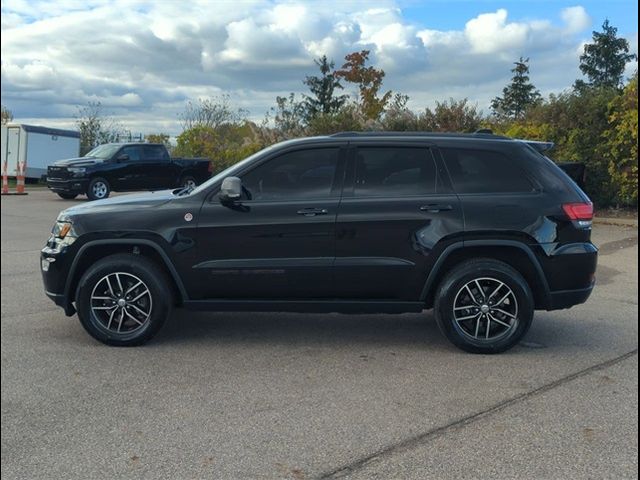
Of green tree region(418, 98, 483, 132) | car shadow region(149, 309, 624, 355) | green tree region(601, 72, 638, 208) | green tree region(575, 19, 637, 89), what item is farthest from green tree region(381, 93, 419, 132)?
green tree region(575, 19, 637, 89)

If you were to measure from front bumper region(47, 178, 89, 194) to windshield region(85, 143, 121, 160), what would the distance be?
0.47 m

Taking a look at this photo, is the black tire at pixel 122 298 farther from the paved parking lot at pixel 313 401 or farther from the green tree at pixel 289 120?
the green tree at pixel 289 120

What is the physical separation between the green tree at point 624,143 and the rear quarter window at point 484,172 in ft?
30.7

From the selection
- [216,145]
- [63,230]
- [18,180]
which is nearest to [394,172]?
[63,230]

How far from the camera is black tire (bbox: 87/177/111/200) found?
8880mm

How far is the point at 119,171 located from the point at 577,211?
795cm

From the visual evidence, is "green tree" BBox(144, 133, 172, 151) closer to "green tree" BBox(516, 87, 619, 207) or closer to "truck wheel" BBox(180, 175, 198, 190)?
"truck wheel" BBox(180, 175, 198, 190)

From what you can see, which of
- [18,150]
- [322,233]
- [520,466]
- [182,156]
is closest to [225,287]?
[322,233]

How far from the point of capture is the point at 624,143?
43.7ft

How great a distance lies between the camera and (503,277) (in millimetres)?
4980

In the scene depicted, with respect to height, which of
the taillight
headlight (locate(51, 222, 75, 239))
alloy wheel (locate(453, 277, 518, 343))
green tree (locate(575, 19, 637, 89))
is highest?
green tree (locate(575, 19, 637, 89))

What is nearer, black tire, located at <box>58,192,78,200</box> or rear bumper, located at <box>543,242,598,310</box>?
rear bumper, located at <box>543,242,598,310</box>

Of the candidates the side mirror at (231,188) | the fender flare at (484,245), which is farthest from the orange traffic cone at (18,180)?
the fender flare at (484,245)

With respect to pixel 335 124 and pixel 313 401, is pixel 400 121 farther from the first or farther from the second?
pixel 313 401
